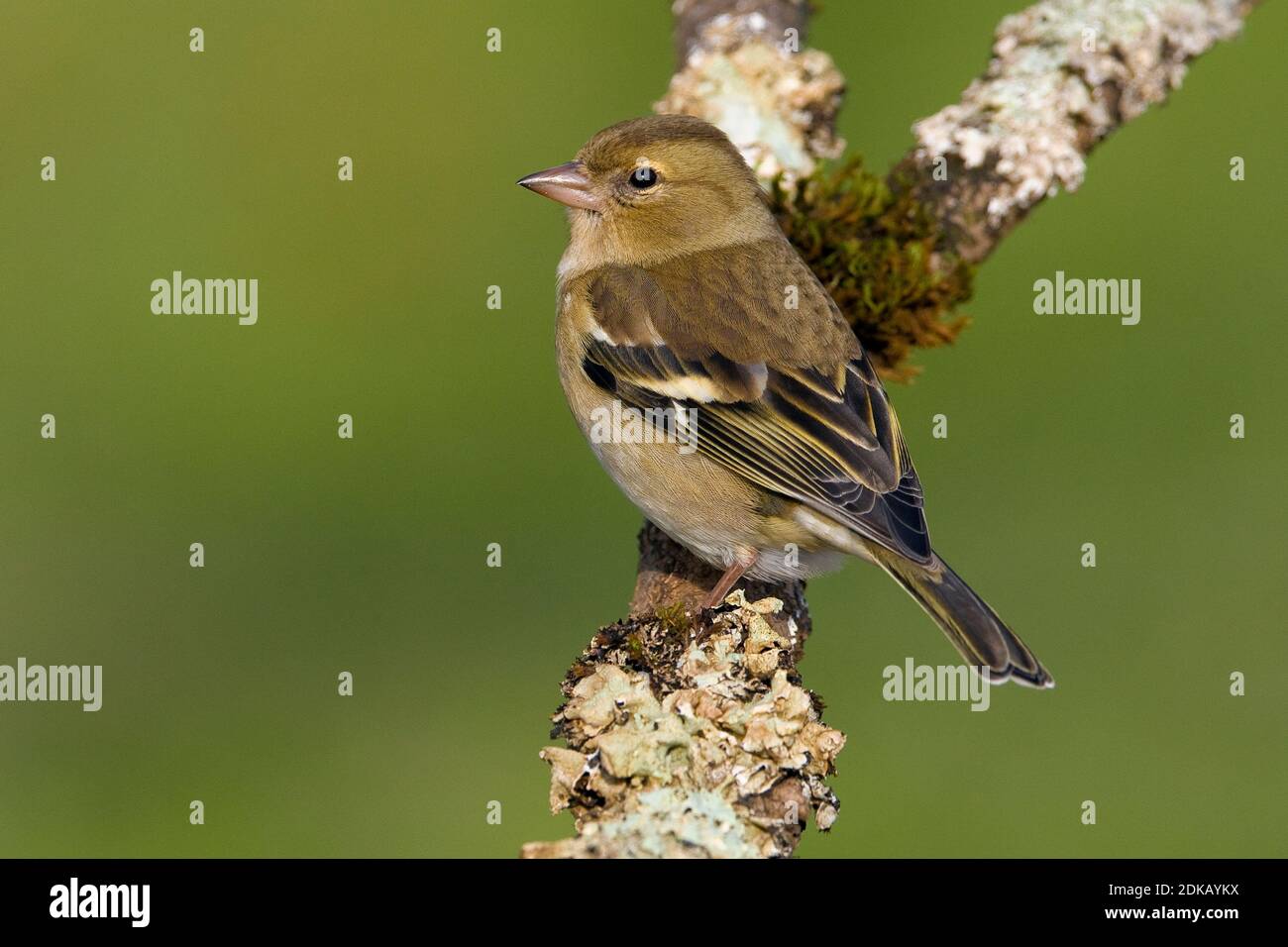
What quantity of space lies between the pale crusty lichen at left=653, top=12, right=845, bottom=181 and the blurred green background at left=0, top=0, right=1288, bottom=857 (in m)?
2.37

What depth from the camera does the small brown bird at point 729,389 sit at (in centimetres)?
465

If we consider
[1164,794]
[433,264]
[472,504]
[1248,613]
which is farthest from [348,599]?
[1248,613]

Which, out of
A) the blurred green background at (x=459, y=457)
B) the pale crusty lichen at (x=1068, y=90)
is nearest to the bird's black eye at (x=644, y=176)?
the pale crusty lichen at (x=1068, y=90)

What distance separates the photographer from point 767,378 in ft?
15.9

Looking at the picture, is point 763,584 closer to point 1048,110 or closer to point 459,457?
point 1048,110

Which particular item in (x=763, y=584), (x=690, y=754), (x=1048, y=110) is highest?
(x=1048, y=110)

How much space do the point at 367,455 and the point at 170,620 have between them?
1.43 meters

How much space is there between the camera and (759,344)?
4887 millimetres

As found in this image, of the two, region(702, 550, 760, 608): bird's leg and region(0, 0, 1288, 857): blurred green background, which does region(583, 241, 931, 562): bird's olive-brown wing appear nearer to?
region(702, 550, 760, 608): bird's leg

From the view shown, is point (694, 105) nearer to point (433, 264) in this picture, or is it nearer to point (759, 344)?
point (759, 344)

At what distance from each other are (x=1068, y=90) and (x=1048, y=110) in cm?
14

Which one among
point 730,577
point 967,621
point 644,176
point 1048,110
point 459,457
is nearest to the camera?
point 967,621

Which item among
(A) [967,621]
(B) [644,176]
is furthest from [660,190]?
(A) [967,621]

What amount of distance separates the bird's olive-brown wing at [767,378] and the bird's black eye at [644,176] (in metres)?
0.40
